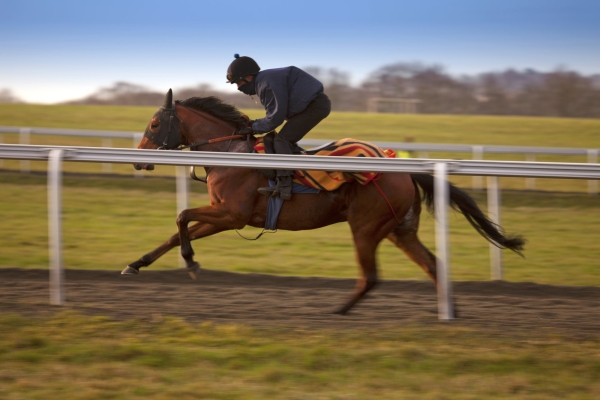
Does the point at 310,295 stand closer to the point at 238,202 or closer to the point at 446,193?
the point at 238,202

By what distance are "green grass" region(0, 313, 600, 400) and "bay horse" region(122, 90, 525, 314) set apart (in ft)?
2.95

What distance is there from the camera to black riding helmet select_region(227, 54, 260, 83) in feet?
18.1

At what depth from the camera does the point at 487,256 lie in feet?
28.0

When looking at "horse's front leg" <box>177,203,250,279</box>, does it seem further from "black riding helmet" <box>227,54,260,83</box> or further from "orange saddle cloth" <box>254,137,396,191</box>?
"black riding helmet" <box>227,54,260,83</box>

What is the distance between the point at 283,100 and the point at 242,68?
16.6 inches

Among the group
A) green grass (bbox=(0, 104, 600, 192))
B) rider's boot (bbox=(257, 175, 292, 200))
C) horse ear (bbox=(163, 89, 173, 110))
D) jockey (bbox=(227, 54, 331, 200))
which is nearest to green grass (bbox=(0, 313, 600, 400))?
rider's boot (bbox=(257, 175, 292, 200))

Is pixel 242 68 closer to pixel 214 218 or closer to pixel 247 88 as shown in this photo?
pixel 247 88

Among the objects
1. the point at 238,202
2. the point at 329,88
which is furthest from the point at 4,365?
the point at 329,88

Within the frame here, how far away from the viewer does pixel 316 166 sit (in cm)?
487

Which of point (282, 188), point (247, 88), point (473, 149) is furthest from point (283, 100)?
point (473, 149)

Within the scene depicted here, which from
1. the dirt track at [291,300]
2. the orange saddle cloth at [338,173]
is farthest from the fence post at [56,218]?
the orange saddle cloth at [338,173]

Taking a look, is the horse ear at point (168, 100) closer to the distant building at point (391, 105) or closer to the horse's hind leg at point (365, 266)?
the horse's hind leg at point (365, 266)

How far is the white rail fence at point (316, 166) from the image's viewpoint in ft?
15.3

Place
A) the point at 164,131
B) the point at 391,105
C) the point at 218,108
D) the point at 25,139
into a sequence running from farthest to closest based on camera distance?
the point at 391,105
the point at 25,139
the point at 218,108
the point at 164,131
